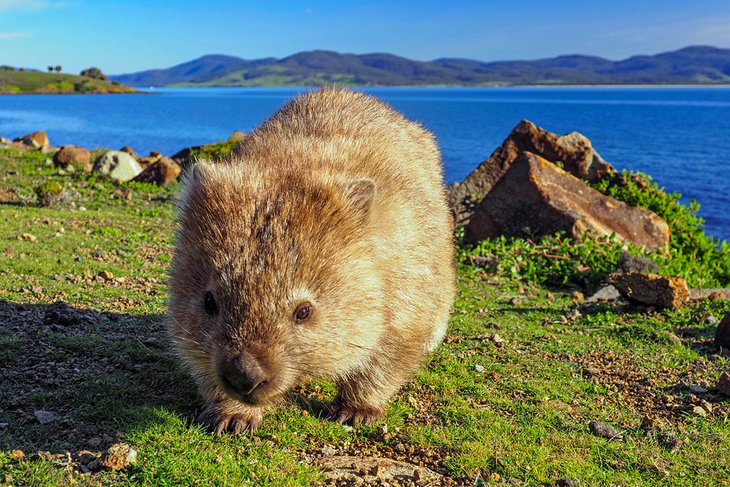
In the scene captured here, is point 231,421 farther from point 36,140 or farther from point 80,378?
point 36,140

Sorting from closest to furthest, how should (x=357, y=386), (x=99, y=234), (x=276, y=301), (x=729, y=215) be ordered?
1. (x=276, y=301)
2. (x=357, y=386)
3. (x=99, y=234)
4. (x=729, y=215)

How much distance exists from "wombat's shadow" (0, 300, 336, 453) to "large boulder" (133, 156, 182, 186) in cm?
880

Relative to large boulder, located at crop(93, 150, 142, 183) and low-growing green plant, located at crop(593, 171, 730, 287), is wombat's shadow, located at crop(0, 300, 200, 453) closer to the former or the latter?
low-growing green plant, located at crop(593, 171, 730, 287)

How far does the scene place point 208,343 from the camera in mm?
3777

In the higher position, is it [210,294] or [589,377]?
[210,294]

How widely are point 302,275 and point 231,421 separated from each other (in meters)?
1.28

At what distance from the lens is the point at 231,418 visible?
14.4ft

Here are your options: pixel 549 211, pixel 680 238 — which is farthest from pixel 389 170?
pixel 680 238

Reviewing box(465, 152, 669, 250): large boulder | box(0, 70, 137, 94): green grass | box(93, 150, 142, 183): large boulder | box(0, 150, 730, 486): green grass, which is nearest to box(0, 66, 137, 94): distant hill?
box(0, 70, 137, 94): green grass

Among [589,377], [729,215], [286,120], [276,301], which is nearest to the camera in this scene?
[276,301]

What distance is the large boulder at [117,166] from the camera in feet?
49.4

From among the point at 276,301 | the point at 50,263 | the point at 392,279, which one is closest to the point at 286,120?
the point at 392,279

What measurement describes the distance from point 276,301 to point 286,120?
2431 mm

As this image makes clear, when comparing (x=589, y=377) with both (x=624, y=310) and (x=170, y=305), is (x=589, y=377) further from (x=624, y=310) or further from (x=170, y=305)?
(x=170, y=305)
